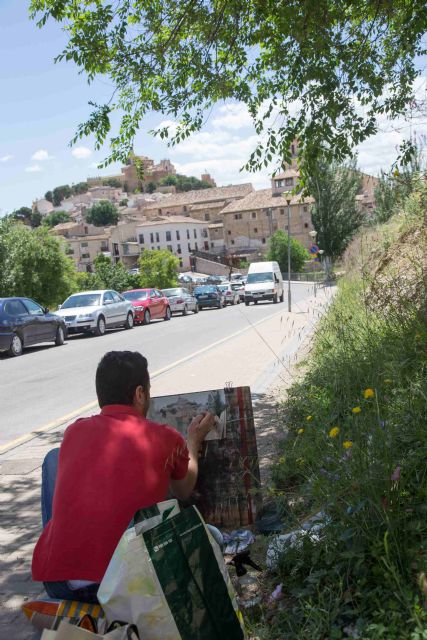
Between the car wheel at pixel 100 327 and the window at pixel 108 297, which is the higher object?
the window at pixel 108 297

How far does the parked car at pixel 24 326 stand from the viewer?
19.0 metres

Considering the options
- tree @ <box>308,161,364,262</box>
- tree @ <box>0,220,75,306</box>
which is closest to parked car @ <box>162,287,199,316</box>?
tree @ <box>0,220,75,306</box>

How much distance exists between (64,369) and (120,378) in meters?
12.2

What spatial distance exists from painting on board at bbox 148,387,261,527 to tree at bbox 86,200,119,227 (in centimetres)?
16013

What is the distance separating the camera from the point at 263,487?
4.99 m

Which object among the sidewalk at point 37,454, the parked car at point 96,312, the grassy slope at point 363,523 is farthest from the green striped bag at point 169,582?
the parked car at point 96,312

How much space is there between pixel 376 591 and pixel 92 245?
139 meters

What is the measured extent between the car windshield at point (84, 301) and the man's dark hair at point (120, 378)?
2316cm

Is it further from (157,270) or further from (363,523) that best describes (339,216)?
(363,523)

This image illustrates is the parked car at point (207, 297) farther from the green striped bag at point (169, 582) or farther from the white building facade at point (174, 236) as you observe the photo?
the white building facade at point (174, 236)

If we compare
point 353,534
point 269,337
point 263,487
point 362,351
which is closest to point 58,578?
point 353,534

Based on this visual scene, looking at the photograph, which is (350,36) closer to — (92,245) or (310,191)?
(310,191)

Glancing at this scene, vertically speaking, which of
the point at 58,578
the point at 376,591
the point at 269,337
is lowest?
the point at 269,337

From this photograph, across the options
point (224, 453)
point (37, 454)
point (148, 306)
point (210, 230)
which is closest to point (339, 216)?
point (148, 306)
